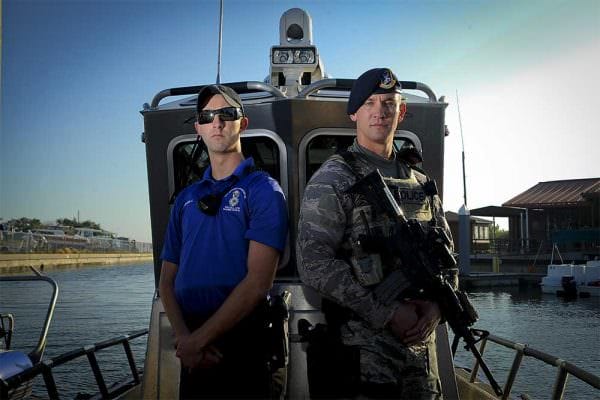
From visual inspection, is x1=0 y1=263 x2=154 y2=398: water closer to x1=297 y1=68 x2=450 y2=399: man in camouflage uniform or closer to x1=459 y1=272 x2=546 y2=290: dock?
x1=297 y1=68 x2=450 y2=399: man in camouflage uniform

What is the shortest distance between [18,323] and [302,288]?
25692 millimetres

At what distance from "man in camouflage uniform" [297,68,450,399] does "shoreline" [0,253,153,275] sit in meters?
24.8

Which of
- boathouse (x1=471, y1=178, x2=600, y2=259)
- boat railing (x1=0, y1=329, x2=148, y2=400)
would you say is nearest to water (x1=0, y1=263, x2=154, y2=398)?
boat railing (x1=0, y1=329, x2=148, y2=400)

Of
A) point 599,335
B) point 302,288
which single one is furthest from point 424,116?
point 599,335

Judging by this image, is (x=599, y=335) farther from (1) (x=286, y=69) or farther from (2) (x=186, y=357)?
(2) (x=186, y=357)

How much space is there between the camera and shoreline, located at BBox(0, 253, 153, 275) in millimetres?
38250

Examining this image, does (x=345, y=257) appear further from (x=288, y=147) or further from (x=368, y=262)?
(x=288, y=147)

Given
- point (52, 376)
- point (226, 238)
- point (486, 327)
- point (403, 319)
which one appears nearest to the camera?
point (403, 319)

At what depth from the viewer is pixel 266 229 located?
2229 millimetres

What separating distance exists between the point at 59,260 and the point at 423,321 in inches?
2426

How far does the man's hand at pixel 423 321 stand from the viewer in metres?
2.18

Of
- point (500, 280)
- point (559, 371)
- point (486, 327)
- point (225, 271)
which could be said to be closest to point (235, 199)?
point (225, 271)

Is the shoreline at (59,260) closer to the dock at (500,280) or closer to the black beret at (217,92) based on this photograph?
the dock at (500,280)

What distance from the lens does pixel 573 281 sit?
91.5 ft
